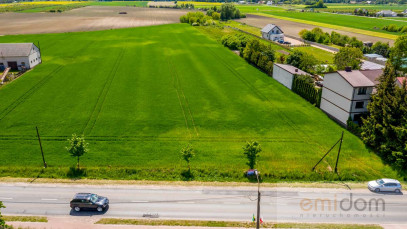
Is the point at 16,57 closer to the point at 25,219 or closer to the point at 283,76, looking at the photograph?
the point at 25,219

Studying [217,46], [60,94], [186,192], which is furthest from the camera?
[217,46]

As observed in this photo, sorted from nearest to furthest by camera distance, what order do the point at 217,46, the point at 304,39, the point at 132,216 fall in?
the point at 132,216
the point at 217,46
the point at 304,39

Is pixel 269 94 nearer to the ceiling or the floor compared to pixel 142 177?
nearer to the ceiling

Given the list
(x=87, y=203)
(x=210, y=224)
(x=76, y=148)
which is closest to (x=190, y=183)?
(x=210, y=224)

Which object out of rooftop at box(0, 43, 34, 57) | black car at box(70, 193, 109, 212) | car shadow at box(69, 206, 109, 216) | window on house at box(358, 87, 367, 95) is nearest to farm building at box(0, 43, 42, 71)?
rooftop at box(0, 43, 34, 57)

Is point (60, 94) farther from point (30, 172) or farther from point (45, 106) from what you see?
point (30, 172)

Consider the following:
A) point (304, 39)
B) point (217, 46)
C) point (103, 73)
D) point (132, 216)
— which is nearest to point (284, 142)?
point (132, 216)

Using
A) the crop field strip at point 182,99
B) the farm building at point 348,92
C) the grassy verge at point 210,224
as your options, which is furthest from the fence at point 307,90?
the grassy verge at point 210,224
